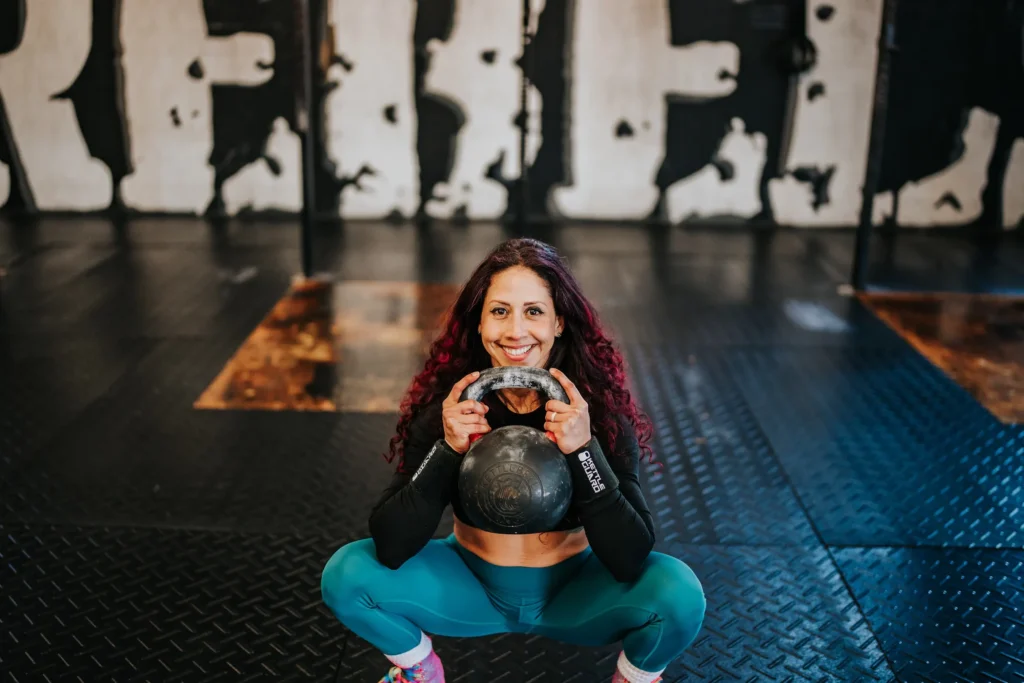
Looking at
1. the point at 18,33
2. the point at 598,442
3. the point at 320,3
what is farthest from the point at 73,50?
the point at 598,442

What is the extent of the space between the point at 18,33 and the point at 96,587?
212 inches

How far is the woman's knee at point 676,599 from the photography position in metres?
2.04

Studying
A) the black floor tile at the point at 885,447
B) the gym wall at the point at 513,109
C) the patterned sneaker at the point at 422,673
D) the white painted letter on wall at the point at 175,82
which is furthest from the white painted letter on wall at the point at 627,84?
the patterned sneaker at the point at 422,673

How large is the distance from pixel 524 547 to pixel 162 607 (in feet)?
4.03

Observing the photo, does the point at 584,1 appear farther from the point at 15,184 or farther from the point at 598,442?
the point at 598,442

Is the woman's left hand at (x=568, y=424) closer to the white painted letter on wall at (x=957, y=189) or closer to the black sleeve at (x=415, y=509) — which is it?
the black sleeve at (x=415, y=509)

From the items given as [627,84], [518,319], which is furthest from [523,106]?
[518,319]

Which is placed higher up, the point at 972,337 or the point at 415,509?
the point at 415,509

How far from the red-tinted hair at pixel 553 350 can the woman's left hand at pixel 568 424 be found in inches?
7.4

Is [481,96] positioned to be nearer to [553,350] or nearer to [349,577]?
[553,350]

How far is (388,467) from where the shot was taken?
369 cm

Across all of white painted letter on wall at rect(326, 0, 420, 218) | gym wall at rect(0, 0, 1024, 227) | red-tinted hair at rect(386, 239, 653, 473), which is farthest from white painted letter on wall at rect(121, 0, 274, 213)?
red-tinted hair at rect(386, 239, 653, 473)

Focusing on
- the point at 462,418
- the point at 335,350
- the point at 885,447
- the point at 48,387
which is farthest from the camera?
the point at 335,350

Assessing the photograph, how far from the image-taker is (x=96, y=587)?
2.90m
